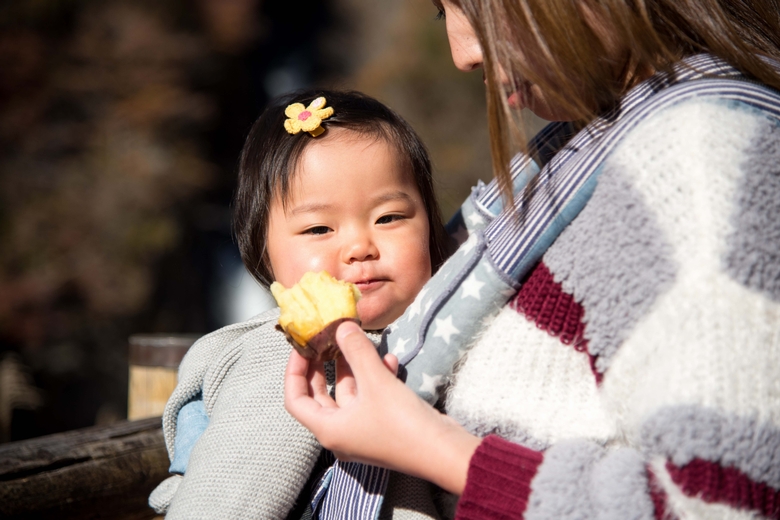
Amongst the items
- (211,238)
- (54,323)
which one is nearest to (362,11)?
(211,238)

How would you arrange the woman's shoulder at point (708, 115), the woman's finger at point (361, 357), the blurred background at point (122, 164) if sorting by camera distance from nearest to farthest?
the woman's shoulder at point (708, 115) → the woman's finger at point (361, 357) → the blurred background at point (122, 164)

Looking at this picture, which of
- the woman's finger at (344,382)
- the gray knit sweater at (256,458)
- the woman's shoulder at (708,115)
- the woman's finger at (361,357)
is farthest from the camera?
the gray knit sweater at (256,458)

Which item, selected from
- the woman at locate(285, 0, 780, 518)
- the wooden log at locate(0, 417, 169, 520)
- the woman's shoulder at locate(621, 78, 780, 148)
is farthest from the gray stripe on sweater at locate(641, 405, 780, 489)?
the wooden log at locate(0, 417, 169, 520)

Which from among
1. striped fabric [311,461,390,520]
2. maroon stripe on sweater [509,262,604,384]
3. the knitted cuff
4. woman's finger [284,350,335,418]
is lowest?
striped fabric [311,461,390,520]

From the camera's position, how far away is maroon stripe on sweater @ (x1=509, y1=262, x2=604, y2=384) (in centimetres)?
110

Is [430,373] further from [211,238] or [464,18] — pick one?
[211,238]

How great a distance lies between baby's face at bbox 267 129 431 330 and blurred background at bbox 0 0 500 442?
3.99 meters

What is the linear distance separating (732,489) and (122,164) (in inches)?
301

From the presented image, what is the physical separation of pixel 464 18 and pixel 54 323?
21.4 feet

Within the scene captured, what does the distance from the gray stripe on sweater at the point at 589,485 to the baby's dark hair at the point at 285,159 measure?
3.05 feet

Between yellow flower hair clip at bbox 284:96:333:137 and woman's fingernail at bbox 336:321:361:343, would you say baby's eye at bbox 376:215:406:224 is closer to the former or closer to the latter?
yellow flower hair clip at bbox 284:96:333:137

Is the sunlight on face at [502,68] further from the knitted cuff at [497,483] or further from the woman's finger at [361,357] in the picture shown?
the knitted cuff at [497,483]

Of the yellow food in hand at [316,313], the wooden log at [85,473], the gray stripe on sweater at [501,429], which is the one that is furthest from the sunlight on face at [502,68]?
the wooden log at [85,473]

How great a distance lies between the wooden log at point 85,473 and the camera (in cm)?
179
